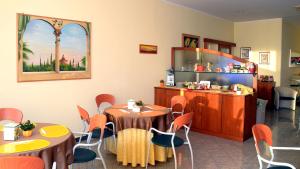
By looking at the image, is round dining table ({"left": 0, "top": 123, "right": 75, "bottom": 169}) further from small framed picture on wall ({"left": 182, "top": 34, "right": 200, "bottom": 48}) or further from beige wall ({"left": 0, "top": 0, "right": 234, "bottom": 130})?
small framed picture on wall ({"left": 182, "top": 34, "right": 200, "bottom": 48})

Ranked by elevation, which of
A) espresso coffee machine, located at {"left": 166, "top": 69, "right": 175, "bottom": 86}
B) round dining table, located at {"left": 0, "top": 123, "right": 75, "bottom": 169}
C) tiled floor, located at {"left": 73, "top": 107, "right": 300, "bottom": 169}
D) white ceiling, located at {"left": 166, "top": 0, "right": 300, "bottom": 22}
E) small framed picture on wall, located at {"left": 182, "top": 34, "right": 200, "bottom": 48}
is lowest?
tiled floor, located at {"left": 73, "top": 107, "right": 300, "bottom": 169}

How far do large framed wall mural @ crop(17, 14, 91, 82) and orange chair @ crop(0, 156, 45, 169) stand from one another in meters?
2.50

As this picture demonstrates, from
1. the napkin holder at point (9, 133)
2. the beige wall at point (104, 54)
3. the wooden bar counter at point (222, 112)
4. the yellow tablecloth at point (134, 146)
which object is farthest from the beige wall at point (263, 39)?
the napkin holder at point (9, 133)

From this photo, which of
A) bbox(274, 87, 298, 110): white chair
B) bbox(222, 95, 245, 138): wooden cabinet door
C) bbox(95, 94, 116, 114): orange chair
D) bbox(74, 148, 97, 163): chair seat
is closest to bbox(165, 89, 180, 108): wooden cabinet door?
bbox(222, 95, 245, 138): wooden cabinet door

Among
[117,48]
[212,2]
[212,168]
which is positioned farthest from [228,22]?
[212,168]

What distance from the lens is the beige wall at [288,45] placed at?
8.66m

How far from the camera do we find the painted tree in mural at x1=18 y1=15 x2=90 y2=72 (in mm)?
3871

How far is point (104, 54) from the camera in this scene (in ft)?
16.1

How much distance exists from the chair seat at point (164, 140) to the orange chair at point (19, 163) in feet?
6.22

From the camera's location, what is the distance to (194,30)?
7.17m

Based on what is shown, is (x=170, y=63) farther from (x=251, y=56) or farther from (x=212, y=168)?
(x=251, y=56)

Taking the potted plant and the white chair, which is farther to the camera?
the white chair

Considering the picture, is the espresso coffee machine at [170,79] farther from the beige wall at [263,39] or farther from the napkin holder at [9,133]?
the napkin holder at [9,133]

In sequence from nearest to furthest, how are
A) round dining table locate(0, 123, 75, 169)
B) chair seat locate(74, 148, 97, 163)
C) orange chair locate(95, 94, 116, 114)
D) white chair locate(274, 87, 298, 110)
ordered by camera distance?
1. round dining table locate(0, 123, 75, 169)
2. chair seat locate(74, 148, 97, 163)
3. orange chair locate(95, 94, 116, 114)
4. white chair locate(274, 87, 298, 110)
